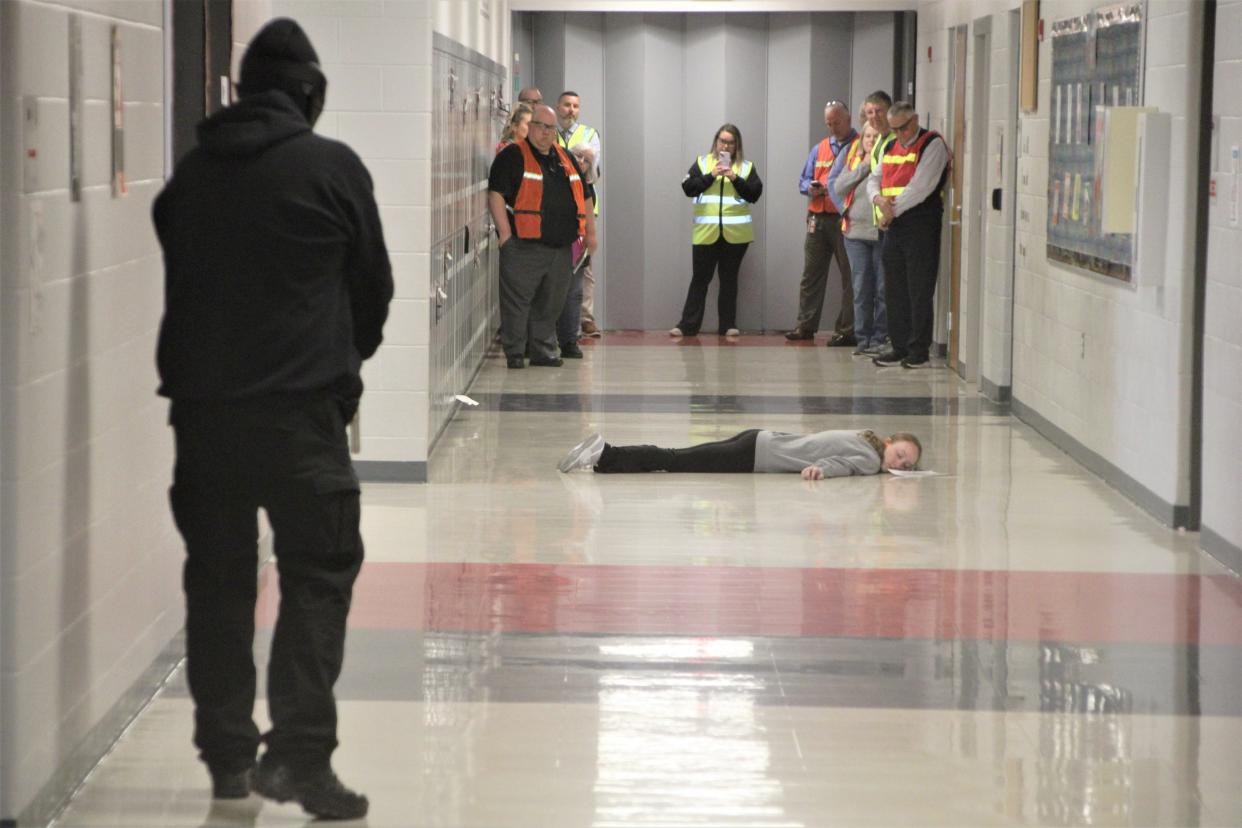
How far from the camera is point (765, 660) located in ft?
16.2

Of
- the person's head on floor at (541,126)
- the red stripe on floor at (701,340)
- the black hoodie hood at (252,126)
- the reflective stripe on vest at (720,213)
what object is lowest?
the red stripe on floor at (701,340)

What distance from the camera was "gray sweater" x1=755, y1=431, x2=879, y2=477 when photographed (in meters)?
7.80

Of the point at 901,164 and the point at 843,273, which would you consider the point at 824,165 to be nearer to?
the point at 843,273

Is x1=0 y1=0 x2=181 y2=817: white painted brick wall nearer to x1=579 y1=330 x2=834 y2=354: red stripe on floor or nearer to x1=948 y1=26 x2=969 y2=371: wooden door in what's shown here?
x1=948 y1=26 x2=969 y2=371: wooden door

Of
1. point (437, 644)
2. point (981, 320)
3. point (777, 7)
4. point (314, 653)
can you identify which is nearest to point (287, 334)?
point (314, 653)

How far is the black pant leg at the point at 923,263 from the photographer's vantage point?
37.2 feet

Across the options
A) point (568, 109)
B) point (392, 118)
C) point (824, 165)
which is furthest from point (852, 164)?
point (392, 118)

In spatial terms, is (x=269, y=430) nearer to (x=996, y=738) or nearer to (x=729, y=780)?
(x=729, y=780)

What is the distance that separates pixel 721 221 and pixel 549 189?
2739mm

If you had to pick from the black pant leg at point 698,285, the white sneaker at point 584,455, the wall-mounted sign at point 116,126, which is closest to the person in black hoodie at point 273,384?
the wall-mounted sign at point 116,126

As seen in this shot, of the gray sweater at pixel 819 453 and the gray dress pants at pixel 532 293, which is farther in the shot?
the gray dress pants at pixel 532 293

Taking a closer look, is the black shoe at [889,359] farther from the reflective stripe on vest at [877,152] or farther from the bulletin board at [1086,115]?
the bulletin board at [1086,115]

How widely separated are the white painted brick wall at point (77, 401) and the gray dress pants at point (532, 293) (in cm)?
664

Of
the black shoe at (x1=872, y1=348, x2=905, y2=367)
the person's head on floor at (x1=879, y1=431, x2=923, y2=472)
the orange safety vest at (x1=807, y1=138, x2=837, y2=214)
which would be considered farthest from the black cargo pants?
the orange safety vest at (x1=807, y1=138, x2=837, y2=214)
